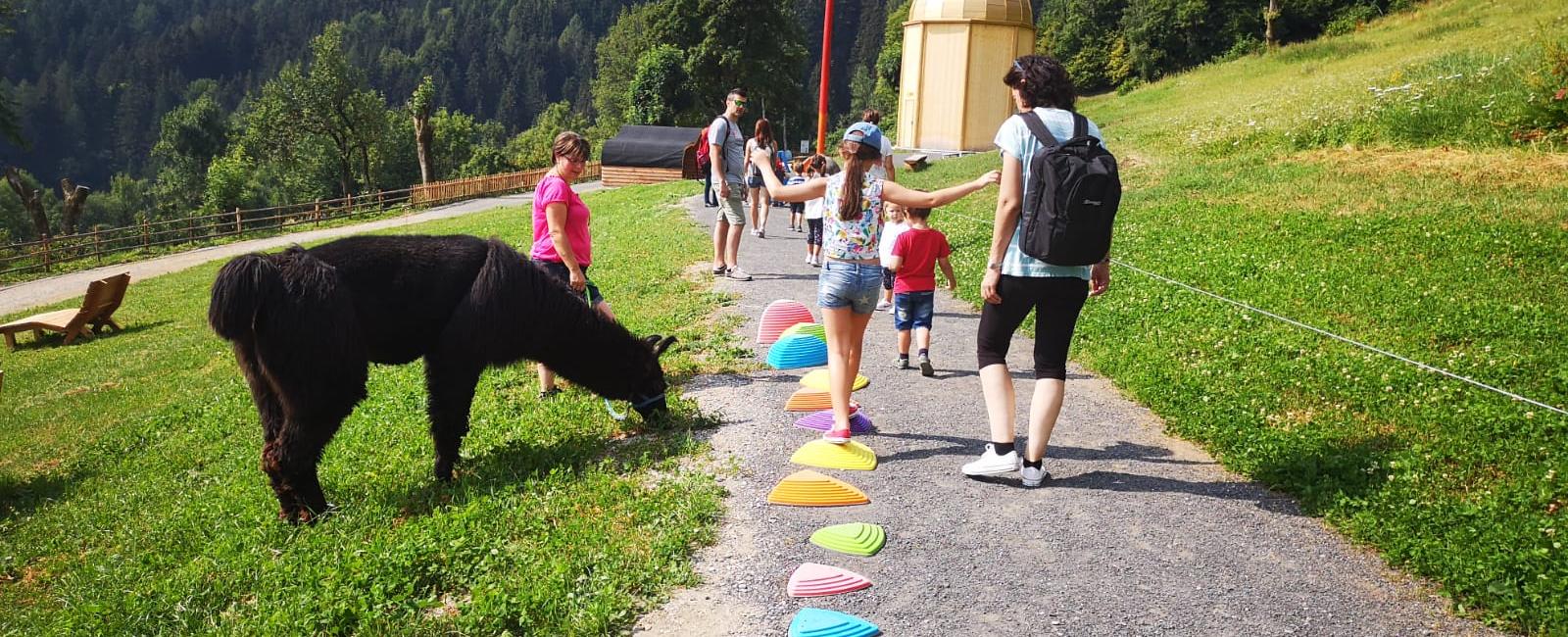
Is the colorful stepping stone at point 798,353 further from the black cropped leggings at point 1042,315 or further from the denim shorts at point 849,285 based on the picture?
the black cropped leggings at point 1042,315

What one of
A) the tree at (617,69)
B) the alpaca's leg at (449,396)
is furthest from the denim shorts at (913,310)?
the tree at (617,69)

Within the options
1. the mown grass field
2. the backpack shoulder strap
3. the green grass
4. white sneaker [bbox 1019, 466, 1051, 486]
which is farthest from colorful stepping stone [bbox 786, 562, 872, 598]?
the mown grass field

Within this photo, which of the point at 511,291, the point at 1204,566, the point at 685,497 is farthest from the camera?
the point at 511,291

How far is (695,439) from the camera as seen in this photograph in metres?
6.13

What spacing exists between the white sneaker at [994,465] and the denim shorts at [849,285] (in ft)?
3.51

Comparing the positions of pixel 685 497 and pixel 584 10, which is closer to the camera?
pixel 685 497

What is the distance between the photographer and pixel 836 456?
18.6ft

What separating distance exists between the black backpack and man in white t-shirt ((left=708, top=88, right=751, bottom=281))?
6689mm

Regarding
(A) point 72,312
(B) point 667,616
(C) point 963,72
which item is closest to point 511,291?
(B) point 667,616

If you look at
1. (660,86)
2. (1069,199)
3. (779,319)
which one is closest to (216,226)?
(660,86)

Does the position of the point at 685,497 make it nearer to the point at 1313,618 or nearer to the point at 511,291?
the point at 511,291

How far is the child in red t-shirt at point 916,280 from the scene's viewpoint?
7.66m

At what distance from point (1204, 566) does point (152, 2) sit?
22048 cm

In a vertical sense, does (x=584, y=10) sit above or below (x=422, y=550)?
above
